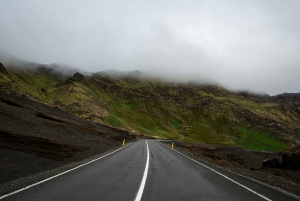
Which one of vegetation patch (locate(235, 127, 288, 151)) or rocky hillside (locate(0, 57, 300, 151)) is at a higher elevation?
rocky hillside (locate(0, 57, 300, 151))

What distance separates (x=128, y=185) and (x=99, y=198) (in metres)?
2.13

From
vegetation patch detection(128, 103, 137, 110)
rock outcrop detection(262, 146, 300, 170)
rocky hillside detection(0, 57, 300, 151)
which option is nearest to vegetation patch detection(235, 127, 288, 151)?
rocky hillside detection(0, 57, 300, 151)

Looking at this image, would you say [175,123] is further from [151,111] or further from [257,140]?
[257,140]

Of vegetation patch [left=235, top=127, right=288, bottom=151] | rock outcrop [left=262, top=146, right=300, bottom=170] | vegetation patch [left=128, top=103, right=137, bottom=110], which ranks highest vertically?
vegetation patch [left=128, top=103, right=137, bottom=110]

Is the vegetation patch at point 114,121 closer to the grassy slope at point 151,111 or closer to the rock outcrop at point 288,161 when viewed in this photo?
the grassy slope at point 151,111

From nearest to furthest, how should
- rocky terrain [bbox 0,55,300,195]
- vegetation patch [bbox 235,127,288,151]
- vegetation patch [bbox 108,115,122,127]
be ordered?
rocky terrain [bbox 0,55,300,195] → vegetation patch [bbox 108,115,122,127] → vegetation patch [bbox 235,127,288,151]

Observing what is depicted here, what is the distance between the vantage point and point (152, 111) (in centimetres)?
17162

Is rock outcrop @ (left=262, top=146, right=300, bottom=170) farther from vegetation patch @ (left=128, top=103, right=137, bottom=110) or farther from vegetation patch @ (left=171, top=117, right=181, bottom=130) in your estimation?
vegetation patch @ (left=128, top=103, right=137, bottom=110)

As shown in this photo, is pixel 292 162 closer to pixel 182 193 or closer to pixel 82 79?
pixel 182 193

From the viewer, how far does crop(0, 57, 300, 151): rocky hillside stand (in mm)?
115125

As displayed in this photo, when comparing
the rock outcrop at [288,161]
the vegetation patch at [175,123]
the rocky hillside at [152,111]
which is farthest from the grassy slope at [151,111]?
the rock outcrop at [288,161]

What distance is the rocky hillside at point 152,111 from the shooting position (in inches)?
4532

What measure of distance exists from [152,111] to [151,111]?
785 millimetres

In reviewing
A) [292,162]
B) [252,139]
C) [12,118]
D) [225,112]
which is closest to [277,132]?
[252,139]
